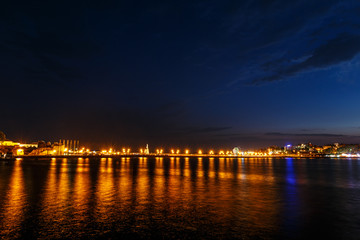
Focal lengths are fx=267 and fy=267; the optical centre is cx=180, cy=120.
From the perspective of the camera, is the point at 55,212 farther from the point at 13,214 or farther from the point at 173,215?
the point at 173,215

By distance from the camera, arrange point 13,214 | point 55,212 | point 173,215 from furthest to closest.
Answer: point 55,212 < point 173,215 < point 13,214

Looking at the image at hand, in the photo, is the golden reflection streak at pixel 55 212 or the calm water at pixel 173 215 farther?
the calm water at pixel 173 215

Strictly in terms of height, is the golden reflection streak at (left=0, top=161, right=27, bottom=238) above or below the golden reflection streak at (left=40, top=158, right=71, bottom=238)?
above

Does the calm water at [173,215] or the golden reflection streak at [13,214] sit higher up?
the golden reflection streak at [13,214]

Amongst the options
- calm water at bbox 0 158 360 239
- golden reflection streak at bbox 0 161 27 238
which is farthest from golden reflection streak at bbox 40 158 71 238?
golden reflection streak at bbox 0 161 27 238

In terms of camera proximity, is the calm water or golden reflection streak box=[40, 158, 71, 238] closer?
golden reflection streak box=[40, 158, 71, 238]

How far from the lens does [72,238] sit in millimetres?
14656

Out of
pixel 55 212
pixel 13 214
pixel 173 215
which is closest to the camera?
pixel 13 214

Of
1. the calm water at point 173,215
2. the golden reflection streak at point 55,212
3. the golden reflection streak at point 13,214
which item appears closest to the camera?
the golden reflection streak at point 13,214

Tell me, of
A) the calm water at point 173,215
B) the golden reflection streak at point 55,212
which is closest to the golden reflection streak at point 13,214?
the calm water at point 173,215

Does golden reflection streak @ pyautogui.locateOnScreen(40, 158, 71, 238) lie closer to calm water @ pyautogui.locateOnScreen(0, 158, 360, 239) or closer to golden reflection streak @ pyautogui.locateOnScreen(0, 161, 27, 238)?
calm water @ pyautogui.locateOnScreen(0, 158, 360, 239)

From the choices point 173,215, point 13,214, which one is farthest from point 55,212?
point 173,215

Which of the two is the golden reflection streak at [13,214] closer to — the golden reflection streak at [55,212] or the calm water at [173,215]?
the calm water at [173,215]

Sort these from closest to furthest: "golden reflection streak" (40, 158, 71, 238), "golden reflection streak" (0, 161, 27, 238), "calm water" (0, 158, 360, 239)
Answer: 1. "golden reflection streak" (0, 161, 27, 238)
2. "golden reflection streak" (40, 158, 71, 238)
3. "calm water" (0, 158, 360, 239)
